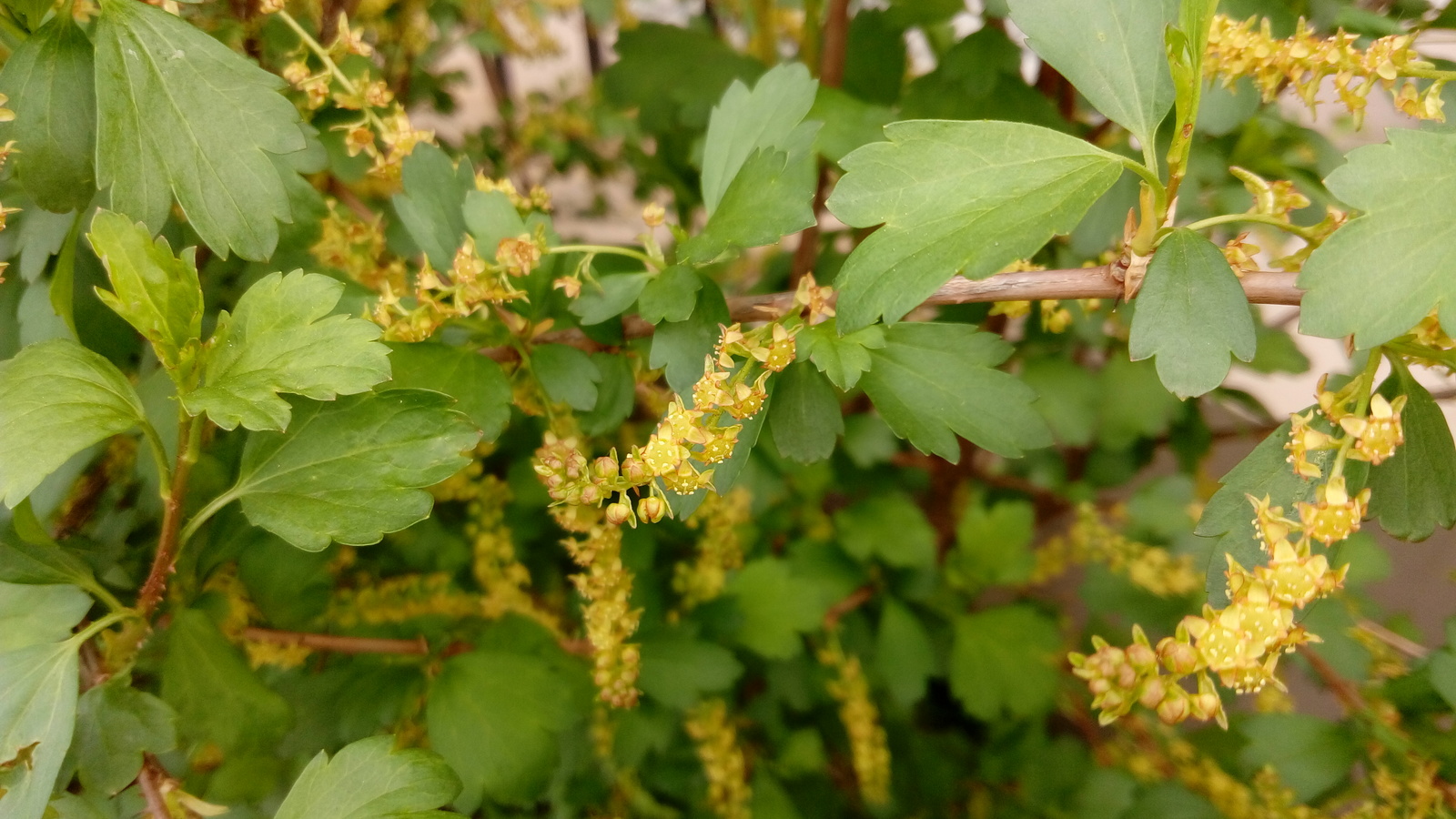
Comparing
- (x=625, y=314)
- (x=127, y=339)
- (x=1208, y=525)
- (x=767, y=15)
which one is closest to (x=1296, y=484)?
(x=1208, y=525)

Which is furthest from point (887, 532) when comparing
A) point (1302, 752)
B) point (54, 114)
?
point (54, 114)

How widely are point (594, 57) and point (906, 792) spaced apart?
4.85ft

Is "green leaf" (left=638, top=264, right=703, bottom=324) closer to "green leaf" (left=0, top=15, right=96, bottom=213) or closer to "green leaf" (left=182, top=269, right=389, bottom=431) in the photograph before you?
"green leaf" (left=182, top=269, right=389, bottom=431)

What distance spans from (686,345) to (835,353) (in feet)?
0.35

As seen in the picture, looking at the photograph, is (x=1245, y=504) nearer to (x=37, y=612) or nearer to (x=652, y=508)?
(x=652, y=508)

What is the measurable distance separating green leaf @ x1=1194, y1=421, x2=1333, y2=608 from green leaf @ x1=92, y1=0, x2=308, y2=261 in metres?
0.66

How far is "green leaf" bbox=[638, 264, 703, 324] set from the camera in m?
0.57

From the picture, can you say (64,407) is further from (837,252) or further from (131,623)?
(837,252)

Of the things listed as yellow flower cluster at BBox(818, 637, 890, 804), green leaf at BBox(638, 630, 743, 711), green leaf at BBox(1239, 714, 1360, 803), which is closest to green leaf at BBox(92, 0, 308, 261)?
green leaf at BBox(638, 630, 743, 711)

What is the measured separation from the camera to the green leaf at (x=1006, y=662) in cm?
114

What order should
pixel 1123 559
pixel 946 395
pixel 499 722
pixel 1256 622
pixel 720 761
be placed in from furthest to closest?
pixel 1123 559 → pixel 720 761 → pixel 499 722 → pixel 946 395 → pixel 1256 622

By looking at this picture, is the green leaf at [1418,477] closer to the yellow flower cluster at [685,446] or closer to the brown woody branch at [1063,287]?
the brown woody branch at [1063,287]

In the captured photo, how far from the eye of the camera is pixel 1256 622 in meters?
0.41

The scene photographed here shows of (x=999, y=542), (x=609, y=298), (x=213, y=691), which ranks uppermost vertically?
(x=609, y=298)
